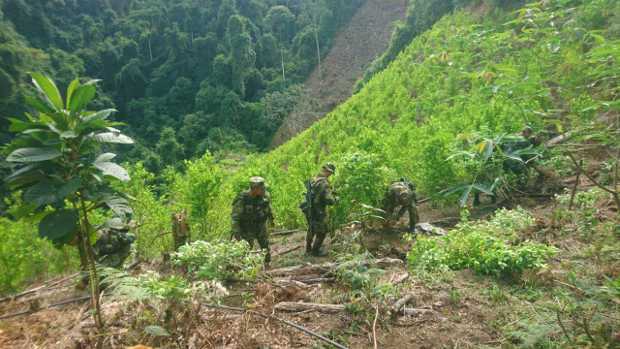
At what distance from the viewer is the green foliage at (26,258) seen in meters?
5.91

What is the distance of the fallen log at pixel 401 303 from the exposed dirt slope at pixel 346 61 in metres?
25.4

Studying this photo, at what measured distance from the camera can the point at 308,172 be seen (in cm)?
723

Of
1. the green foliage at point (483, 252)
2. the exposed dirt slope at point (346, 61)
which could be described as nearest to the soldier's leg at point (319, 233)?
the green foliage at point (483, 252)

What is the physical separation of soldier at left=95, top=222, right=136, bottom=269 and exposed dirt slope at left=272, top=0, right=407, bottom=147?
24.2 metres

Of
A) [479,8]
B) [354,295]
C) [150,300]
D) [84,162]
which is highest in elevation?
[479,8]

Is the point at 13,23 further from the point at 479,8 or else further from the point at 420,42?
the point at 479,8

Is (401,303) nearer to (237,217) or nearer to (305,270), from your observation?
(305,270)

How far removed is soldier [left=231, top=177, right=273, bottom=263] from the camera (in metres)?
4.82

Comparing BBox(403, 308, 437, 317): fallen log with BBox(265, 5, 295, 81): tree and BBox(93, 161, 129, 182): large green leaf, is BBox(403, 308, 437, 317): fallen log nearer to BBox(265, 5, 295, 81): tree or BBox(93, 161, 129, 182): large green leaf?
BBox(93, 161, 129, 182): large green leaf

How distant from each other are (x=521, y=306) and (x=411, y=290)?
85 centimetres

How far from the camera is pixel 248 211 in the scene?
485 centimetres

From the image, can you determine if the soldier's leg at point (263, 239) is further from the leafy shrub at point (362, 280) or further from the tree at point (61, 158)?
the tree at point (61, 158)

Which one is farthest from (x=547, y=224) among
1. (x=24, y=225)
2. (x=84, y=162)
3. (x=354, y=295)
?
(x=24, y=225)

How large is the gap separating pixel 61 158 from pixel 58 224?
0.39m
